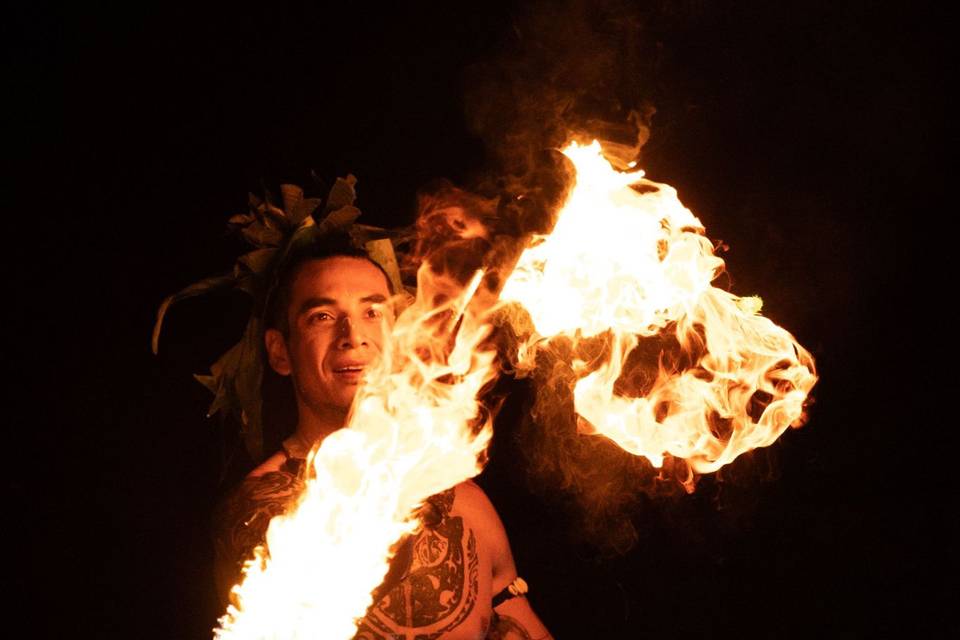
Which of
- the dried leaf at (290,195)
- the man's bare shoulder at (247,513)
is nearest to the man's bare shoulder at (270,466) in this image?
the man's bare shoulder at (247,513)

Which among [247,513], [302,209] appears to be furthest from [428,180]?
[247,513]

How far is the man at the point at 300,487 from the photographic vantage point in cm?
307

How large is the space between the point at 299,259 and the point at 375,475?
111cm

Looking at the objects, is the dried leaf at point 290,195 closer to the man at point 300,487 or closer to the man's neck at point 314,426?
the man at point 300,487

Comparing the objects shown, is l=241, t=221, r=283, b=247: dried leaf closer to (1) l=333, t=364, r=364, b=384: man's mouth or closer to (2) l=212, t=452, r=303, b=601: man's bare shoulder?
(1) l=333, t=364, r=364, b=384: man's mouth

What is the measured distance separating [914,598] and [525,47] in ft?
9.24

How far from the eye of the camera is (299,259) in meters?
3.59

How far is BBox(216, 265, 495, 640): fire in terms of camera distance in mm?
2629

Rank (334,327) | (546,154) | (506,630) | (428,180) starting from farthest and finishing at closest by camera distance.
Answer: (428,180)
(546,154)
(334,327)
(506,630)

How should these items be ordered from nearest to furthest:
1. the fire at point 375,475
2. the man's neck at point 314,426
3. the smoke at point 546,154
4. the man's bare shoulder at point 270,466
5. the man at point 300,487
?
the fire at point 375,475 → the man at point 300,487 → the man's bare shoulder at point 270,466 → the man's neck at point 314,426 → the smoke at point 546,154

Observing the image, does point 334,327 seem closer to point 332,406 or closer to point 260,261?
point 332,406

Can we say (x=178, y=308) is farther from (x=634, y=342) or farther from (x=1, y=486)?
(x=634, y=342)

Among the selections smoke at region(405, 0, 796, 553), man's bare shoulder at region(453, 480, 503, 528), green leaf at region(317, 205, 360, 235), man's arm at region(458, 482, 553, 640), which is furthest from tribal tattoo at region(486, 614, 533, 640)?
green leaf at region(317, 205, 360, 235)

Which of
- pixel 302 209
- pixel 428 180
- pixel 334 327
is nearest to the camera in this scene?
pixel 334 327
